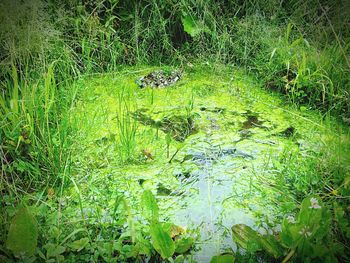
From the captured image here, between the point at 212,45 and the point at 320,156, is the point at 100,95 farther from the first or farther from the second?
the point at 320,156

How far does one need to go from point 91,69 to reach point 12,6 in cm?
83

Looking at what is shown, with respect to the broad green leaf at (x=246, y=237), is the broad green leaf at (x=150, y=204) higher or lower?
higher

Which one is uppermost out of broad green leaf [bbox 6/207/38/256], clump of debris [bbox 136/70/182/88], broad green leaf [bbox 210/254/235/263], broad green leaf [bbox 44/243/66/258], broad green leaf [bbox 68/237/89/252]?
clump of debris [bbox 136/70/182/88]

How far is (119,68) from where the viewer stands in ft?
9.59

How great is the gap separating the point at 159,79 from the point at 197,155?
1011mm

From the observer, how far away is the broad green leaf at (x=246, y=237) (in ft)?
4.24

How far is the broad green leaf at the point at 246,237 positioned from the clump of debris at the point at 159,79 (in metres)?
1.55

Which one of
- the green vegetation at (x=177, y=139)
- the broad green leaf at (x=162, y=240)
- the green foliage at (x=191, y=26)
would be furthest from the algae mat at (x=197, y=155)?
the green foliage at (x=191, y=26)

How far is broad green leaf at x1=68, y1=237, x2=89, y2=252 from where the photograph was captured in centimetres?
131

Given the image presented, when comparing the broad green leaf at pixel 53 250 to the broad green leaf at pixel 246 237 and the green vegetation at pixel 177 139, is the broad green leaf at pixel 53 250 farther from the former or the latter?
the broad green leaf at pixel 246 237

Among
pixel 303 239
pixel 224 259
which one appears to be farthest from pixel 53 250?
pixel 303 239

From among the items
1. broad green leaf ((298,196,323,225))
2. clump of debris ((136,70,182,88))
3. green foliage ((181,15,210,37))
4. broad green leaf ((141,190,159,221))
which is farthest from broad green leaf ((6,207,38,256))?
green foliage ((181,15,210,37))

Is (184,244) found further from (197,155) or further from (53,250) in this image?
(197,155)

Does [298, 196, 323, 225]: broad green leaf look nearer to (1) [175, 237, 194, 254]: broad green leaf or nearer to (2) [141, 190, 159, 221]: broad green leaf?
(1) [175, 237, 194, 254]: broad green leaf
